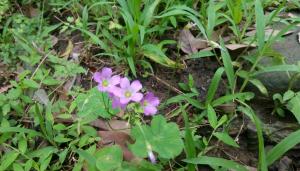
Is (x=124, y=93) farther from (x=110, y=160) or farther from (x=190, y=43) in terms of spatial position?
(x=190, y=43)

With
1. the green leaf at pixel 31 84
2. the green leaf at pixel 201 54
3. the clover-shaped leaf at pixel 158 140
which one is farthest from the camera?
the green leaf at pixel 201 54

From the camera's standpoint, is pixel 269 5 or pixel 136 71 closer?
pixel 136 71

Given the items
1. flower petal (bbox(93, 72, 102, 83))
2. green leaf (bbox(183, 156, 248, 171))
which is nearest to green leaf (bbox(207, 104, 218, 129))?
green leaf (bbox(183, 156, 248, 171))

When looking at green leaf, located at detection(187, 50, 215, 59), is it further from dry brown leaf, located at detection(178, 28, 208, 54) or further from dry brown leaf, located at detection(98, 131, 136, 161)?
dry brown leaf, located at detection(98, 131, 136, 161)

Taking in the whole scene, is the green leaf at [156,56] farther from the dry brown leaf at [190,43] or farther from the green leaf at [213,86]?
the green leaf at [213,86]

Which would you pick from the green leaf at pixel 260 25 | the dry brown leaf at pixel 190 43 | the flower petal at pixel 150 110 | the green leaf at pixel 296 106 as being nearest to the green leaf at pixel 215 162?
the flower petal at pixel 150 110

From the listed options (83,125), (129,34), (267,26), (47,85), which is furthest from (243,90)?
(47,85)

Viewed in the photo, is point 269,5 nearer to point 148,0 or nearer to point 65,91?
point 148,0
